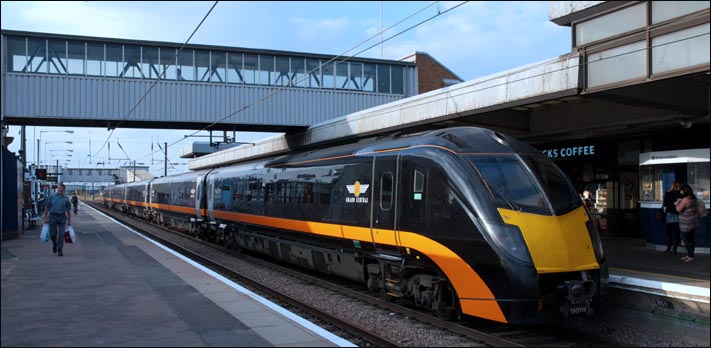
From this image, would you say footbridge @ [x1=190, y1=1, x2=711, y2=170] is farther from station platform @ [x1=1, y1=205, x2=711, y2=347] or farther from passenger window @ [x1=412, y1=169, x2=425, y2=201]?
passenger window @ [x1=412, y1=169, x2=425, y2=201]

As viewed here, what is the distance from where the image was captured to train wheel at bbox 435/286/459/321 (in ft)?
25.2

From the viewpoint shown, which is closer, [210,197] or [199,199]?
[210,197]

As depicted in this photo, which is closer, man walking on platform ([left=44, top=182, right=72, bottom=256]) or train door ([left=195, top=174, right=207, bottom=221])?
man walking on platform ([left=44, top=182, right=72, bottom=256])

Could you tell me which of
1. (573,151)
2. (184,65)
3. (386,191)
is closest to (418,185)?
(386,191)

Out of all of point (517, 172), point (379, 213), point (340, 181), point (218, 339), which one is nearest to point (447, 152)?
point (517, 172)

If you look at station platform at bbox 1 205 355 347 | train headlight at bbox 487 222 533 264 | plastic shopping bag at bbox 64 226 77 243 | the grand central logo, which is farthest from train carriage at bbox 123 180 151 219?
train headlight at bbox 487 222 533 264

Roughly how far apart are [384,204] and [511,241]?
8.52 ft

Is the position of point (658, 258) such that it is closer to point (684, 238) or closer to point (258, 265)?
point (684, 238)

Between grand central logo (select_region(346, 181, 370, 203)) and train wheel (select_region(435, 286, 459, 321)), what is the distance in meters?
2.26

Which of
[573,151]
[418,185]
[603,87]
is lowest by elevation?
[418,185]

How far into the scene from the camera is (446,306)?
7719 millimetres

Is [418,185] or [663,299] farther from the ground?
[418,185]

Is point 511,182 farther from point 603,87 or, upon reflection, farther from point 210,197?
point 210,197

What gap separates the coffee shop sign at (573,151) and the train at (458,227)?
24.6 ft
